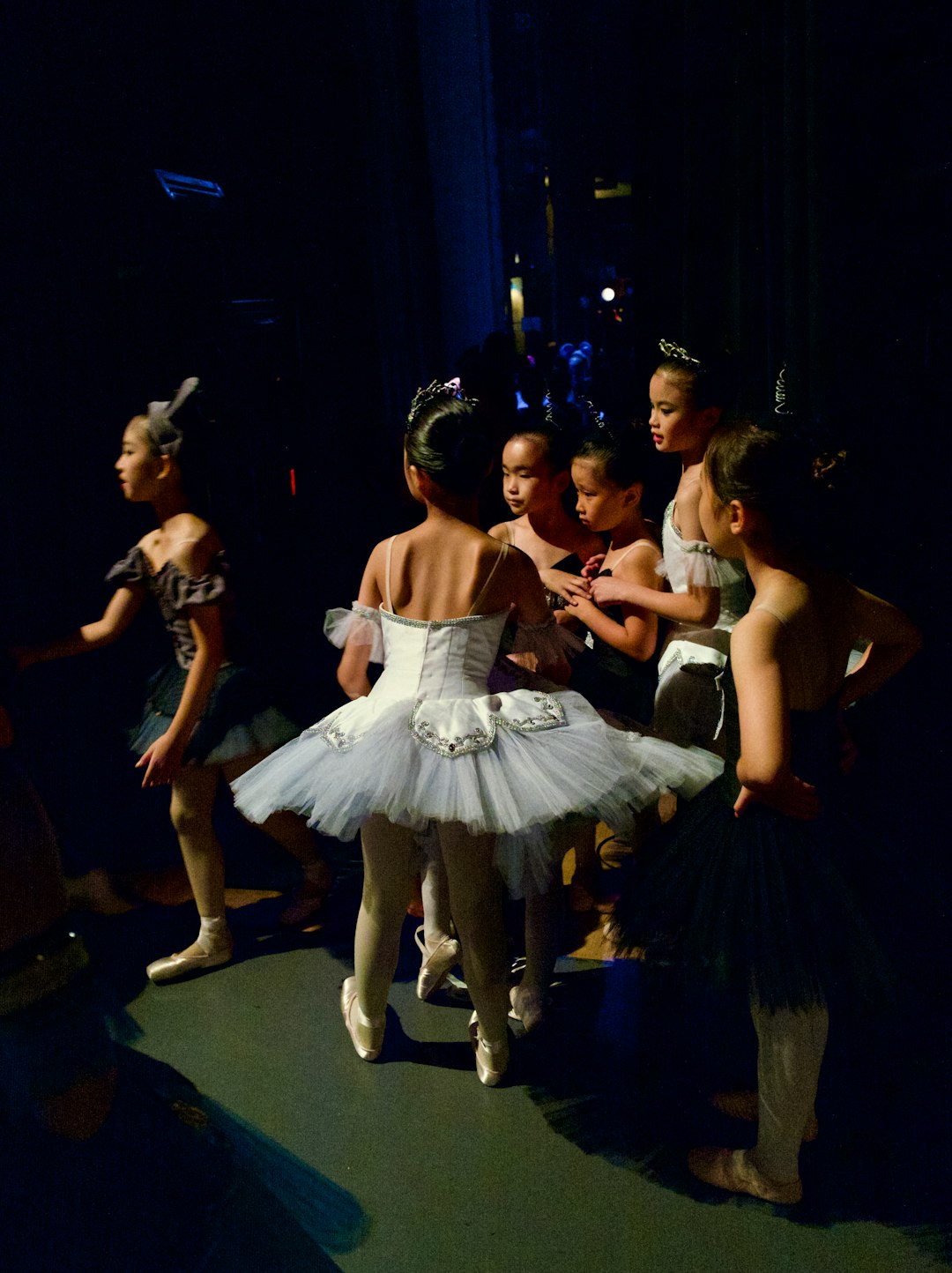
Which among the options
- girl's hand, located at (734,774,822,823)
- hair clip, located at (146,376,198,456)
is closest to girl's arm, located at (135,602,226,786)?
hair clip, located at (146,376,198,456)

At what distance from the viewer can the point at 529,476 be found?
304 cm

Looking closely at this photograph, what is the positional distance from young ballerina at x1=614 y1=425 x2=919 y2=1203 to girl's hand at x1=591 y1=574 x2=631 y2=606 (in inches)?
22.8

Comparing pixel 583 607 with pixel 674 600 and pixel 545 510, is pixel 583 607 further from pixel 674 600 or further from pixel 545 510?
pixel 545 510

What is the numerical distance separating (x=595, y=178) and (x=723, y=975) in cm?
376

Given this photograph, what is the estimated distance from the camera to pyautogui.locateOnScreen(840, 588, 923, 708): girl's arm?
7.04 ft

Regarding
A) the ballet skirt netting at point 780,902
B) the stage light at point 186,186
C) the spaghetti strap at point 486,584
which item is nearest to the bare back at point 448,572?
the spaghetti strap at point 486,584

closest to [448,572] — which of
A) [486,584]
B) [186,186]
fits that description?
[486,584]

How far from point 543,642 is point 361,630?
0.47 m

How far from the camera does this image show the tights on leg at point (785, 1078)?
2.09 m

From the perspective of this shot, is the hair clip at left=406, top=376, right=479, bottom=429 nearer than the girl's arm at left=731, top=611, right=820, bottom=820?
No

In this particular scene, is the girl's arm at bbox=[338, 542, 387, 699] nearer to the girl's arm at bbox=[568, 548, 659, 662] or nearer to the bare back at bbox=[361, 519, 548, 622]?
the bare back at bbox=[361, 519, 548, 622]

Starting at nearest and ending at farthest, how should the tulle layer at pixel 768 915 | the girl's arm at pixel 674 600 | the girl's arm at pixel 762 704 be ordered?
the girl's arm at pixel 762 704 < the tulle layer at pixel 768 915 < the girl's arm at pixel 674 600

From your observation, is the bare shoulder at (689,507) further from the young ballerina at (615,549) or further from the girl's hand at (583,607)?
the girl's hand at (583,607)

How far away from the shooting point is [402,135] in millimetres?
4984
